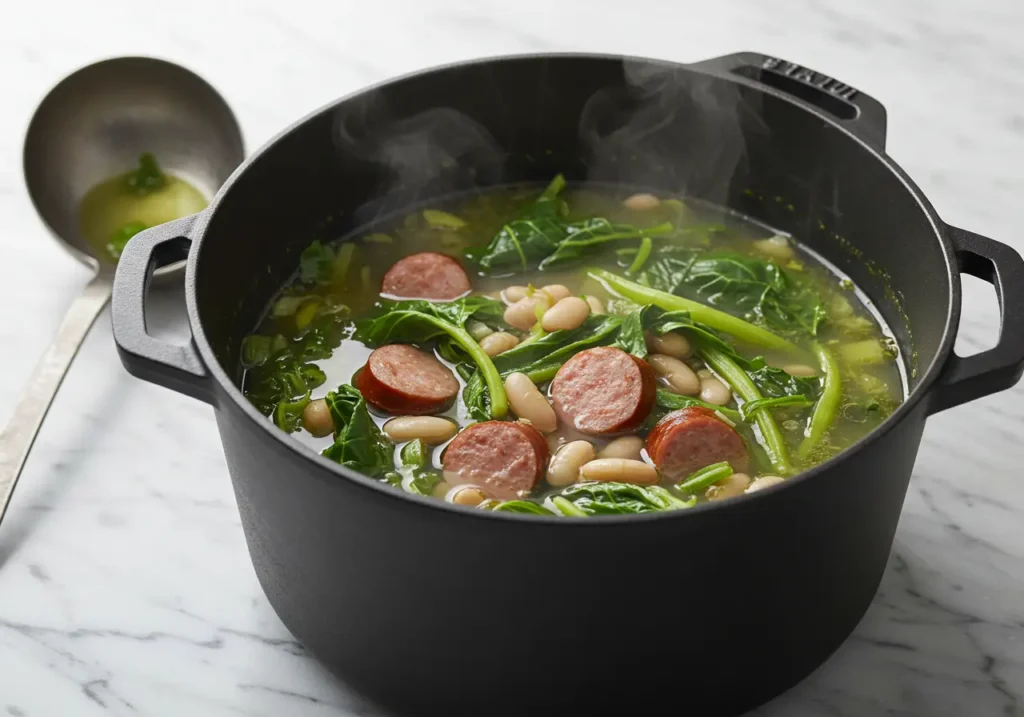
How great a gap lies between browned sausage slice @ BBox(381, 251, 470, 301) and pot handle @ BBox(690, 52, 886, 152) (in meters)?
0.73

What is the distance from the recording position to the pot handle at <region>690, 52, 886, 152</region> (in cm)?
281

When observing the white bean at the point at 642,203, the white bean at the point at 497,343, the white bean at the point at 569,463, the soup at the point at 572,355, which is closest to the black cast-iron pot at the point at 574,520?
the soup at the point at 572,355

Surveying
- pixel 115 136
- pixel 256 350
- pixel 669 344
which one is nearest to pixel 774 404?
pixel 669 344

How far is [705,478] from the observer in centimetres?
238

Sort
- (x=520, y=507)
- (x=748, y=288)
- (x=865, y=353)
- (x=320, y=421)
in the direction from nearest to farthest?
(x=520, y=507) → (x=320, y=421) → (x=865, y=353) → (x=748, y=288)

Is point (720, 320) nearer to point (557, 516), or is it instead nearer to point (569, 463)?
point (569, 463)

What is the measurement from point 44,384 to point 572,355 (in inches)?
47.6

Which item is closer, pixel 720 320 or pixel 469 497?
pixel 469 497

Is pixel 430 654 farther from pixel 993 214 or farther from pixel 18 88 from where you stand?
pixel 18 88

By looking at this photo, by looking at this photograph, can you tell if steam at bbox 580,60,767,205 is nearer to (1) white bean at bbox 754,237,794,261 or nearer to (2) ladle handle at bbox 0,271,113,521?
(1) white bean at bbox 754,237,794,261

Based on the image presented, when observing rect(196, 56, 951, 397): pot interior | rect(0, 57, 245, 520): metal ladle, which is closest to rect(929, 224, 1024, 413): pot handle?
rect(196, 56, 951, 397): pot interior

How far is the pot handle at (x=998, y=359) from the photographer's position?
2064mm

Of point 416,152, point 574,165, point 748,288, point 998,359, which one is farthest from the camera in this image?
point 574,165

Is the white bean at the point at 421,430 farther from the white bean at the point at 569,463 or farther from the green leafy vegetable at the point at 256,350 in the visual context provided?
the green leafy vegetable at the point at 256,350
